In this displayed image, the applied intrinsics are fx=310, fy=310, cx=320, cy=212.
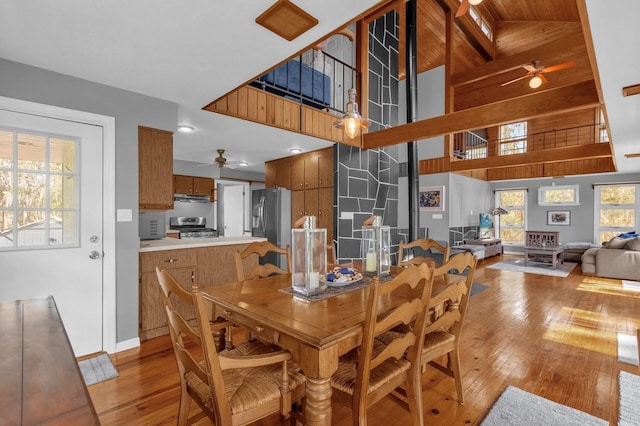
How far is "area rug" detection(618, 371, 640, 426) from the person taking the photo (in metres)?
1.81

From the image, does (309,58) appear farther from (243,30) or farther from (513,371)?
(513,371)

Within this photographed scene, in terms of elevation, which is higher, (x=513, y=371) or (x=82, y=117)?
(x=82, y=117)

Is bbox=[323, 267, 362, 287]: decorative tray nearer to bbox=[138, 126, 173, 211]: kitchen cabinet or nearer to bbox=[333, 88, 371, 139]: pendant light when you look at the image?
bbox=[333, 88, 371, 139]: pendant light

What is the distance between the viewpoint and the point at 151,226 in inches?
137

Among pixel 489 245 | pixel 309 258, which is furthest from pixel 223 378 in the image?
pixel 489 245

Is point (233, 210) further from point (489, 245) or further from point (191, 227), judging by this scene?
point (489, 245)

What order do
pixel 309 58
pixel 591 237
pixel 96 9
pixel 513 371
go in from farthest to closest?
pixel 591 237, pixel 309 58, pixel 513 371, pixel 96 9

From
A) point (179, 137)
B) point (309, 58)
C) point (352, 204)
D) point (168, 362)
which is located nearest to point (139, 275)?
point (168, 362)

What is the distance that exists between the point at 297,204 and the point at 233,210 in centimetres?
266

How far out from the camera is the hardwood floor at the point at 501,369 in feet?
6.13

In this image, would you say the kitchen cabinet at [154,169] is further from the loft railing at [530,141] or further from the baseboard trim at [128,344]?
the loft railing at [530,141]

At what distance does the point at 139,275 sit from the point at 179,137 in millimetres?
2075

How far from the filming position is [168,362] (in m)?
2.48

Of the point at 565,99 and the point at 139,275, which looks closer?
the point at 139,275
